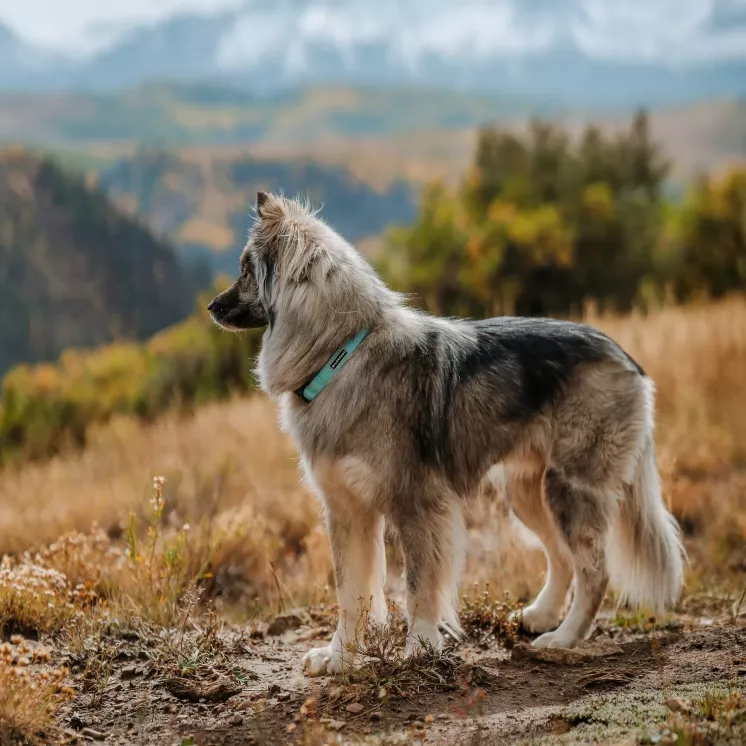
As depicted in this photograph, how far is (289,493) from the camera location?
28.2 ft

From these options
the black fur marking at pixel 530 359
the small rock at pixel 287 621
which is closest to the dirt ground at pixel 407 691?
the small rock at pixel 287 621

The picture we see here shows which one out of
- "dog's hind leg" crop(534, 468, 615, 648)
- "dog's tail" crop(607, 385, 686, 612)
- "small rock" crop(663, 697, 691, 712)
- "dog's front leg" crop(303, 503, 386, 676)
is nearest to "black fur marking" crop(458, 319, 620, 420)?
"dog's hind leg" crop(534, 468, 615, 648)

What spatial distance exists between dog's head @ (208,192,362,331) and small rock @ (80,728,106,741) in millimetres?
2013

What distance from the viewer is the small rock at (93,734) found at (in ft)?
11.9

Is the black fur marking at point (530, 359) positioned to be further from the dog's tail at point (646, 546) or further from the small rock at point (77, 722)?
the small rock at point (77, 722)

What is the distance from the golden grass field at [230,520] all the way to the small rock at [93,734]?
183mm

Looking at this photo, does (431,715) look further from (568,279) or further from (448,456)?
(568,279)

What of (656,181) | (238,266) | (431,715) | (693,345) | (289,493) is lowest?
(289,493)

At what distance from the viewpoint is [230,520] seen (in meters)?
6.95

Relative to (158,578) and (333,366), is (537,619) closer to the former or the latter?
(333,366)

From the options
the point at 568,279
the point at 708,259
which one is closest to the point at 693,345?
the point at 568,279

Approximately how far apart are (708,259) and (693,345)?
58.8ft

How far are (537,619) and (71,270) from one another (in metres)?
64.4

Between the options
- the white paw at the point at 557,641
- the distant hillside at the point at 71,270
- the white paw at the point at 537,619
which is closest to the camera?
the white paw at the point at 557,641
